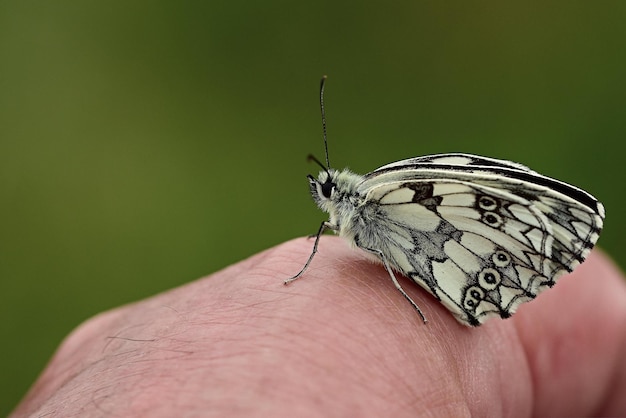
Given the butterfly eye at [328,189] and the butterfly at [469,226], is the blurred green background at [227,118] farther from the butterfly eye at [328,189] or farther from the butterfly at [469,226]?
the butterfly at [469,226]

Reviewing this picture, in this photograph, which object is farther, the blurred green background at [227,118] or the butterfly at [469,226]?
the blurred green background at [227,118]

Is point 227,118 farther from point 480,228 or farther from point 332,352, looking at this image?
point 332,352

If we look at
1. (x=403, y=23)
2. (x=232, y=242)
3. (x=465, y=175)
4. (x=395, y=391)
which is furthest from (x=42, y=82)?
(x=395, y=391)

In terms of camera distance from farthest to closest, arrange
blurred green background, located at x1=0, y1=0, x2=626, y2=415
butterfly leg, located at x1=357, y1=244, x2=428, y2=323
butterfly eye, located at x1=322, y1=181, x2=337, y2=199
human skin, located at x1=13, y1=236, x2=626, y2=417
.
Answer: blurred green background, located at x1=0, y1=0, x2=626, y2=415, butterfly eye, located at x1=322, y1=181, x2=337, y2=199, butterfly leg, located at x1=357, y1=244, x2=428, y2=323, human skin, located at x1=13, y1=236, x2=626, y2=417

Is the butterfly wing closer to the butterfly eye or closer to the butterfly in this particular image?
the butterfly

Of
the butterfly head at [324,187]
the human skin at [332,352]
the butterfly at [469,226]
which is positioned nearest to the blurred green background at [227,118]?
the human skin at [332,352]

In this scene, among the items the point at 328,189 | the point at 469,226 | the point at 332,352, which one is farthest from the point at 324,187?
the point at 332,352

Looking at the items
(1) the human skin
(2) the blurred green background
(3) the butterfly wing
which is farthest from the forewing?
(2) the blurred green background

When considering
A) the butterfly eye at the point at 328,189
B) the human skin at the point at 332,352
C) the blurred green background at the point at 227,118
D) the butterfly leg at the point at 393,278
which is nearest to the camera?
the human skin at the point at 332,352
